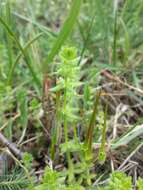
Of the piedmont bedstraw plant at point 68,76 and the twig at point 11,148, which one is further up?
the piedmont bedstraw plant at point 68,76

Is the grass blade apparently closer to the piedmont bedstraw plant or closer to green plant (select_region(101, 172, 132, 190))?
A: the piedmont bedstraw plant

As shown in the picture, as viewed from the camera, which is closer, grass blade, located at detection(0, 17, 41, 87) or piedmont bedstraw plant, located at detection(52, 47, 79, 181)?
piedmont bedstraw plant, located at detection(52, 47, 79, 181)

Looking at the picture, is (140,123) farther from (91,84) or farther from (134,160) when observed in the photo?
(91,84)

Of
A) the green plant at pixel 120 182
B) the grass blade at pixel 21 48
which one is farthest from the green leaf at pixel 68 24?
the green plant at pixel 120 182

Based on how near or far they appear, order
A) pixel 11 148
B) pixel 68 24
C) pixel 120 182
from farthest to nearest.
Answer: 1. pixel 68 24
2. pixel 11 148
3. pixel 120 182

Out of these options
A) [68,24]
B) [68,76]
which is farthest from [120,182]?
[68,24]

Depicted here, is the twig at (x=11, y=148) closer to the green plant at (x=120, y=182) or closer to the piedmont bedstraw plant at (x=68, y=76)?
the piedmont bedstraw plant at (x=68, y=76)

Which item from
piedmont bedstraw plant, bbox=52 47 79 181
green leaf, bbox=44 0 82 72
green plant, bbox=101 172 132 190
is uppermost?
green leaf, bbox=44 0 82 72

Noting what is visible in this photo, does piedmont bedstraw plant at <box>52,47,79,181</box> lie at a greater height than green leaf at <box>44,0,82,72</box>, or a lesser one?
lesser

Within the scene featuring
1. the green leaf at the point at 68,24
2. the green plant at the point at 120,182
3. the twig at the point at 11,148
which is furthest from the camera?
the green leaf at the point at 68,24

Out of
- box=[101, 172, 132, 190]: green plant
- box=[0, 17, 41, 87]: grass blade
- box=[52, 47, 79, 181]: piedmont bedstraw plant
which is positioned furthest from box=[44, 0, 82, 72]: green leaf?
box=[101, 172, 132, 190]: green plant

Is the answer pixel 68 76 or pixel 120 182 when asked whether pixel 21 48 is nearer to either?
pixel 68 76

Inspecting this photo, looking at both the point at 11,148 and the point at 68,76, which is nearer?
the point at 68,76
